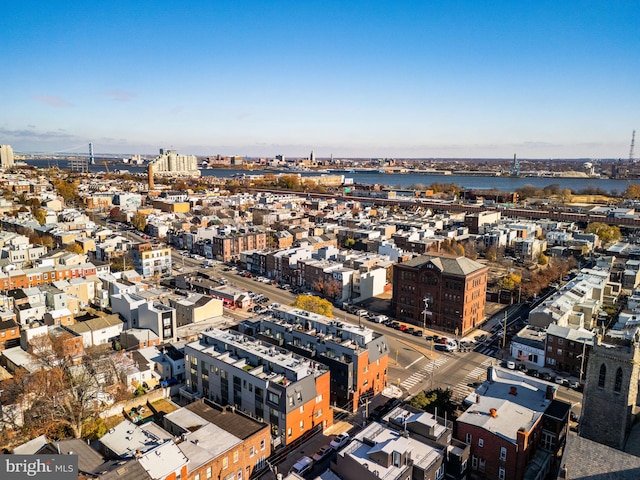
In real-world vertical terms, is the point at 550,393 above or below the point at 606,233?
below

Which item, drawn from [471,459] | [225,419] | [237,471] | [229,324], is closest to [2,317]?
[229,324]

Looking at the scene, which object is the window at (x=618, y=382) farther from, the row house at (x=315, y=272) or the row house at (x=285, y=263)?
the row house at (x=285, y=263)

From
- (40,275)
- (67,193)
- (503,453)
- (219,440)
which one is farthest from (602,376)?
(67,193)

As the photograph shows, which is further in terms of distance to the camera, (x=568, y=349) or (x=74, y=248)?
(x=74, y=248)

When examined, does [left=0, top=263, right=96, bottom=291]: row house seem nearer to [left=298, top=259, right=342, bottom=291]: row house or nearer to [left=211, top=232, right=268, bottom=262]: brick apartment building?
[left=211, top=232, right=268, bottom=262]: brick apartment building

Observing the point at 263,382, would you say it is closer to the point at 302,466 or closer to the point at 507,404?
the point at 302,466

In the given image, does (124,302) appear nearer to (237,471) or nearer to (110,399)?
(110,399)
